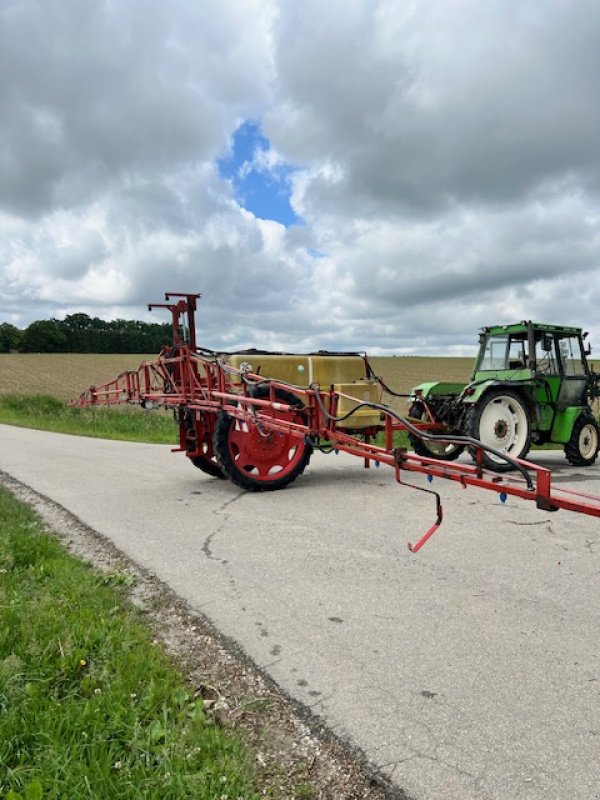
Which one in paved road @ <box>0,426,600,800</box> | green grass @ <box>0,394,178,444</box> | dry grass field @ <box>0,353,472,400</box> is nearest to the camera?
paved road @ <box>0,426,600,800</box>

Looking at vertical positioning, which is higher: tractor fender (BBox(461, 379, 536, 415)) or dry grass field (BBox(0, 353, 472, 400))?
dry grass field (BBox(0, 353, 472, 400))

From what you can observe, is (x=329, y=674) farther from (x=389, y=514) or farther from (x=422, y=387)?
(x=422, y=387)

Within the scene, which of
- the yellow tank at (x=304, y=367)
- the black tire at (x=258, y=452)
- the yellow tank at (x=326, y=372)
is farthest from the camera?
the yellow tank at (x=304, y=367)

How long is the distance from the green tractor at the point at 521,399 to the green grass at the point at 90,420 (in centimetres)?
634

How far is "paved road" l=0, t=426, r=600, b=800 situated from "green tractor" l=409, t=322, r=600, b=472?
1.84 meters

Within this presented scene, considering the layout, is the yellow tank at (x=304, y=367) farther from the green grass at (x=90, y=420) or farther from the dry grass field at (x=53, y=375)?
the dry grass field at (x=53, y=375)

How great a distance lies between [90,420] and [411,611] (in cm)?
1593

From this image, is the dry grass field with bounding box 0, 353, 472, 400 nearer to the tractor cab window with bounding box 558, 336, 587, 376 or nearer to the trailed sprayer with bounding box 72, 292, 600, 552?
the tractor cab window with bounding box 558, 336, 587, 376

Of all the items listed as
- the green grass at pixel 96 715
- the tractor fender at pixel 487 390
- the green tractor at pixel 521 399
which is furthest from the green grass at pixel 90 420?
the green grass at pixel 96 715

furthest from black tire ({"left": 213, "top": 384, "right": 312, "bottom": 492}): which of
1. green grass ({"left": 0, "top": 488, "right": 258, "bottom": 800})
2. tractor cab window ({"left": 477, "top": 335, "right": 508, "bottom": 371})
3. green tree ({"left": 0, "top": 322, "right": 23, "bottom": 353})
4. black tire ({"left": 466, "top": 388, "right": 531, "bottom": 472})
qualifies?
A: green tree ({"left": 0, "top": 322, "right": 23, "bottom": 353})

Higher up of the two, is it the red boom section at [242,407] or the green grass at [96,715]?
the red boom section at [242,407]

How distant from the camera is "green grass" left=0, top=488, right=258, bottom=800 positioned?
2246mm

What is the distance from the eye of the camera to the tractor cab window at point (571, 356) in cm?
1010

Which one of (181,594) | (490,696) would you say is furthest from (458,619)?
(181,594)
